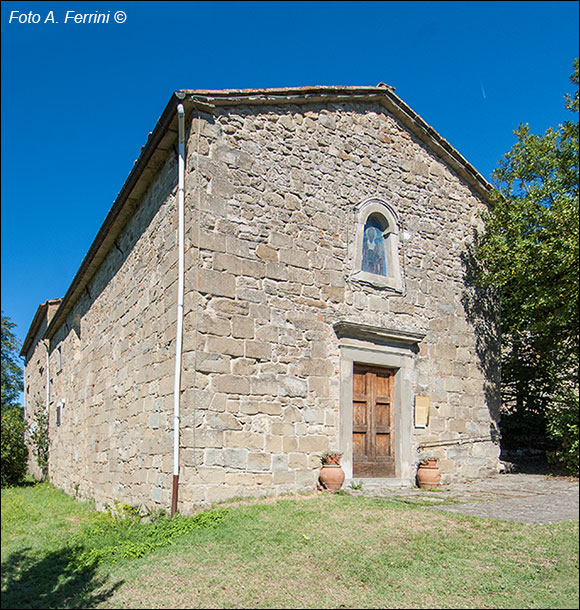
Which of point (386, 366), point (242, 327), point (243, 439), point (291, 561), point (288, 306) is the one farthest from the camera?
point (386, 366)

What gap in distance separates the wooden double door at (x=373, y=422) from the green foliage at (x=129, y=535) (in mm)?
2974

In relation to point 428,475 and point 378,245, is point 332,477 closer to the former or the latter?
point 428,475

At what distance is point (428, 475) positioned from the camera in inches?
360

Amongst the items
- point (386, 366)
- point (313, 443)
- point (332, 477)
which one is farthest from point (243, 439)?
point (386, 366)

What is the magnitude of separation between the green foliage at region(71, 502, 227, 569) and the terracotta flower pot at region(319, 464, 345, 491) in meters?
1.79

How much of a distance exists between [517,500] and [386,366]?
435 cm

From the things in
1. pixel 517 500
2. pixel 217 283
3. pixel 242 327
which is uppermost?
pixel 217 283

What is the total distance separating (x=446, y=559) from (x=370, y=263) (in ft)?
18.2

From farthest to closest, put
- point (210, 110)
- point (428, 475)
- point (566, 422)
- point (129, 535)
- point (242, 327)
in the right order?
1. point (428, 475)
2. point (566, 422)
3. point (210, 110)
4. point (242, 327)
5. point (129, 535)

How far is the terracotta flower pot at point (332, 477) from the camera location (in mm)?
7977

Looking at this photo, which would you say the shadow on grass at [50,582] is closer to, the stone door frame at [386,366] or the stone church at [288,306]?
the stone church at [288,306]

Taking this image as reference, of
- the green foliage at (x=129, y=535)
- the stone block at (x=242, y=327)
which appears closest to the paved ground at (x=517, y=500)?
the green foliage at (x=129, y=535)

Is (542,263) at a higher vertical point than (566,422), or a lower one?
higher

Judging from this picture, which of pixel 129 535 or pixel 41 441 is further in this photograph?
pixel 41 441
